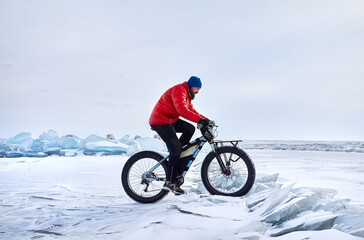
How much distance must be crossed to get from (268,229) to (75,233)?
1.61 m

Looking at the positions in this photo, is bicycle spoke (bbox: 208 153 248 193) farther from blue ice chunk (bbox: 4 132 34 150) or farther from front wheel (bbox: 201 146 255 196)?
blue ice chunk (bbox: 4 132 34 150)

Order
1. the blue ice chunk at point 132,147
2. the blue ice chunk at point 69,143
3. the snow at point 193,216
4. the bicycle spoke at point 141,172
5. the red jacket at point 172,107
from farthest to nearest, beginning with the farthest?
the blue ice chunk at point 69,143 < the blue ice chunk at point 132,147 < the bicycle spoke at point 141,172 < the red jacket at point 172,107 < the snow at point 193,216

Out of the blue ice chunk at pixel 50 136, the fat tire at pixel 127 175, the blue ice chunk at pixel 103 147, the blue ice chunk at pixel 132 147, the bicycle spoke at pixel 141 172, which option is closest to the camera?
the fat tire at pixel 127 175

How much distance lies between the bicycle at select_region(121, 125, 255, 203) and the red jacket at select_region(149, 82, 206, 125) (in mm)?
399

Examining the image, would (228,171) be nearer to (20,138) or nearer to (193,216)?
(193,216)

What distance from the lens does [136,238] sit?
87.4 inches

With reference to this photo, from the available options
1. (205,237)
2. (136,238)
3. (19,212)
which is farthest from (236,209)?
(19,212)

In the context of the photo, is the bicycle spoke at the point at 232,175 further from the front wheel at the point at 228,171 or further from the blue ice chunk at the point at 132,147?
the blue ice chunk at the point at 132,147

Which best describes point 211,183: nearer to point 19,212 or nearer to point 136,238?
point 136,238

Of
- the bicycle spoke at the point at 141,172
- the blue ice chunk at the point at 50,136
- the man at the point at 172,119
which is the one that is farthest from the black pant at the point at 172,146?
the blue ice chunk at the point at 50,136

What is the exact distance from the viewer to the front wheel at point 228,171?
12.7ft

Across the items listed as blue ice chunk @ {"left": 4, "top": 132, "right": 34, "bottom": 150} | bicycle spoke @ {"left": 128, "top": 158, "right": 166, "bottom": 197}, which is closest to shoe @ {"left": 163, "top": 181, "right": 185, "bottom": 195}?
bicycle spoke @ {"left": 128, "top": 158, "right": 166, "bottom": 197}

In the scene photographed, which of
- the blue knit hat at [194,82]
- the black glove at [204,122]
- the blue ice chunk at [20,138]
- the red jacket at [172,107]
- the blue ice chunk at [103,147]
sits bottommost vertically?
the blue ice chunk at [103,147]

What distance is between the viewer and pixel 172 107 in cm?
393
